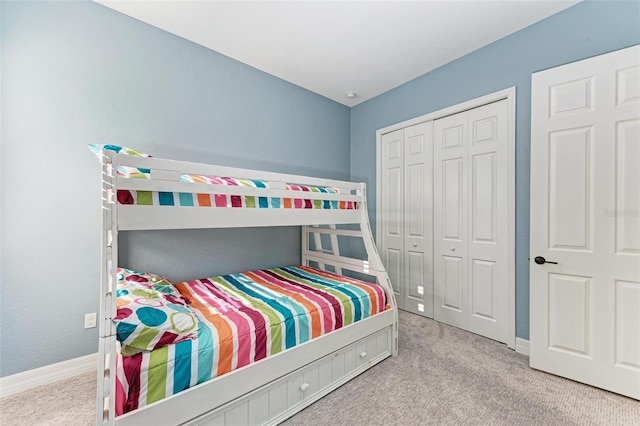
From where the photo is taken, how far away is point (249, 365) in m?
1.42

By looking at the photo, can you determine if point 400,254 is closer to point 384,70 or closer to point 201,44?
point 384,70

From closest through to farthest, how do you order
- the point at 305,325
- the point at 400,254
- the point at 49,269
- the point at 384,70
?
the point at 305,325 → the point at 49,269 → the point at 384,70 → the point at 400,254

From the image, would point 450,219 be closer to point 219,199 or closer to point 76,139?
point 219,199

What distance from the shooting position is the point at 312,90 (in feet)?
11.2

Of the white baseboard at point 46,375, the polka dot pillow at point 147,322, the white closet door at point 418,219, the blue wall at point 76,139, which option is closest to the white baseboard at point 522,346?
the white closet door at point 418,219

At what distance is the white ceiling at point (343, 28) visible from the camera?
6.70 feet

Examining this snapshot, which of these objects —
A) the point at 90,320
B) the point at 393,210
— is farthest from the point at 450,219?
the point at 90,320

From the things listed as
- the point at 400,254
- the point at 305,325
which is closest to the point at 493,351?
the point at 400,254

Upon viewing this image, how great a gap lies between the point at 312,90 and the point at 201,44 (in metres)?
1.33

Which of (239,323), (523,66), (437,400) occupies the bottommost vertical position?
(437,400)

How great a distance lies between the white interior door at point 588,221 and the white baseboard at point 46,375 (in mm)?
3295

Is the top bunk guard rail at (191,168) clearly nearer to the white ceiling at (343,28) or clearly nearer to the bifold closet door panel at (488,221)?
the white ceiling at (343,28)

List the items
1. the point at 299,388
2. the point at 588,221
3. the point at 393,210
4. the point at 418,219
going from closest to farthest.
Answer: the point at 299,388 → the point at 588,221 → the point at 418,219 → the point at 393,210

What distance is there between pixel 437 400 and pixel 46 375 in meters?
2.59
